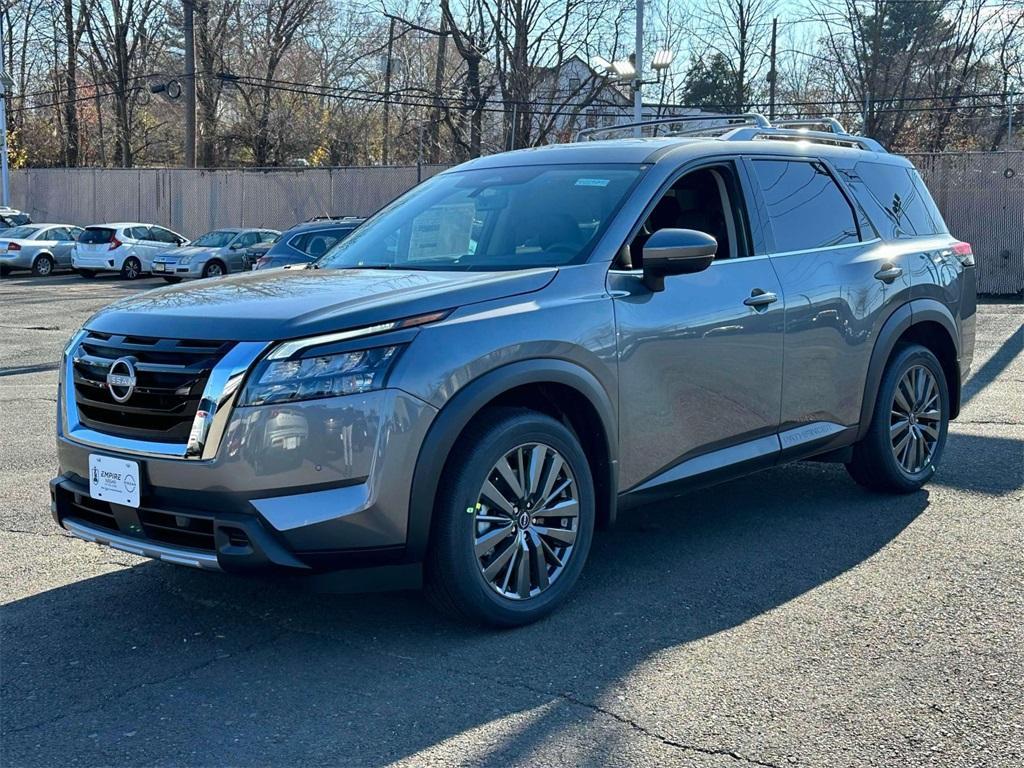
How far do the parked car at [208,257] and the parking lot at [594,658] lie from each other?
859 inches

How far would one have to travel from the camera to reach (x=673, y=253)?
4691 millimetres

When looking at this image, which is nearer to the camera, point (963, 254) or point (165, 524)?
point (165, 524)

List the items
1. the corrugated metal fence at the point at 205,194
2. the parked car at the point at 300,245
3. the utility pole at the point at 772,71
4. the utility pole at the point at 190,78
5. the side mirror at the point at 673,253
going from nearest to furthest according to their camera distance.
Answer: the side mirror at the point at 673,253, the parked car at the point at 300,245, the corrugated metal fence at the point at 205,194, the utility pole at the point at 190,78, the utility pole at the point at 772,71

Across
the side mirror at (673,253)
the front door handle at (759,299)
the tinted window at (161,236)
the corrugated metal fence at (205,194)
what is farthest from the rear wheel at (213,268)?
the side mirror at (673,253)

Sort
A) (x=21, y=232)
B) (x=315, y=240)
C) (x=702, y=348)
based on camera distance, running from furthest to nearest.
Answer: (x=21, y=232), (x=315, y=240), (x=702, y=348)

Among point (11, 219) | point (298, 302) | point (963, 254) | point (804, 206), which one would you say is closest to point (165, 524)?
point (298, 302)

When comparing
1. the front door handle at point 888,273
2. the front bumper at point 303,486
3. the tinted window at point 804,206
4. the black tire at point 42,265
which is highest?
the tinted window at point 804,206

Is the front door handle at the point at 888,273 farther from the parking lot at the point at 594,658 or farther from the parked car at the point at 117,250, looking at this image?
the parked car at the point at 117,250

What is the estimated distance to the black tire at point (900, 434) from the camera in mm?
6254

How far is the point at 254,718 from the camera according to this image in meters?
3.64

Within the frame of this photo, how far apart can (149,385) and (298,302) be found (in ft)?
1.98

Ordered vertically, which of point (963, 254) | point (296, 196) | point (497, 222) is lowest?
point (963, 254)

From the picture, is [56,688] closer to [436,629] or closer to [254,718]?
[254,718]

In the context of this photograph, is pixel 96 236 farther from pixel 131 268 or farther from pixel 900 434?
pixel 900 434
